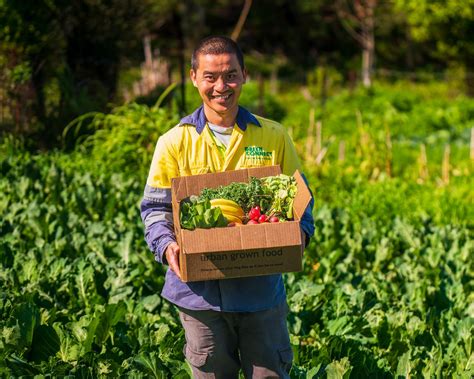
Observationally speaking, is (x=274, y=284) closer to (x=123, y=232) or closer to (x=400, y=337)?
(x=400, y=337)

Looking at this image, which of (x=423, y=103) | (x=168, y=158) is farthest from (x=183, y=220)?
(x=423, y=103)

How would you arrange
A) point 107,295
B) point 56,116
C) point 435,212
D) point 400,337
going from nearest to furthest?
1. point 400,337
2. point 107,295
3. point 435,212
4. point 56,116

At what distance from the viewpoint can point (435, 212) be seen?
28.5 ft

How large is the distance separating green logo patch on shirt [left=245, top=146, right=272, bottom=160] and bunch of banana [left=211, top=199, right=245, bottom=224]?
1.04 feet

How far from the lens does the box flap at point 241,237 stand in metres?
3.16

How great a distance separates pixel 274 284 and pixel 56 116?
8469 mm

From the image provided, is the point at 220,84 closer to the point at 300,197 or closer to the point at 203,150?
the point at 203,150

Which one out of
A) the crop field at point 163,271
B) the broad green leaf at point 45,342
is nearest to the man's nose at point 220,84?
the crop field at point 163,271

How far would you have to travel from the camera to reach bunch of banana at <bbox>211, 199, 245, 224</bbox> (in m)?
3.33

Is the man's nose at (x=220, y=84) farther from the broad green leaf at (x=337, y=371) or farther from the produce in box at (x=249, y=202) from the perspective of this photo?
the broad green leaf at (x=337, y=371)

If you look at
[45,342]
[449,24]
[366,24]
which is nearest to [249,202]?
[45,342]

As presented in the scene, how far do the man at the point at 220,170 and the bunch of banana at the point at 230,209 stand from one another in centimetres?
24

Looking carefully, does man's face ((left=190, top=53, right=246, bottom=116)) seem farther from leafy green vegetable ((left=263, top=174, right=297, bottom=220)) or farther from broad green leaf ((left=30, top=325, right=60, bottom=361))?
broad green leaf ((left=30, top=325, right=60, bottom=361))

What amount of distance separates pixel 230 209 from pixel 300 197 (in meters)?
0.26
